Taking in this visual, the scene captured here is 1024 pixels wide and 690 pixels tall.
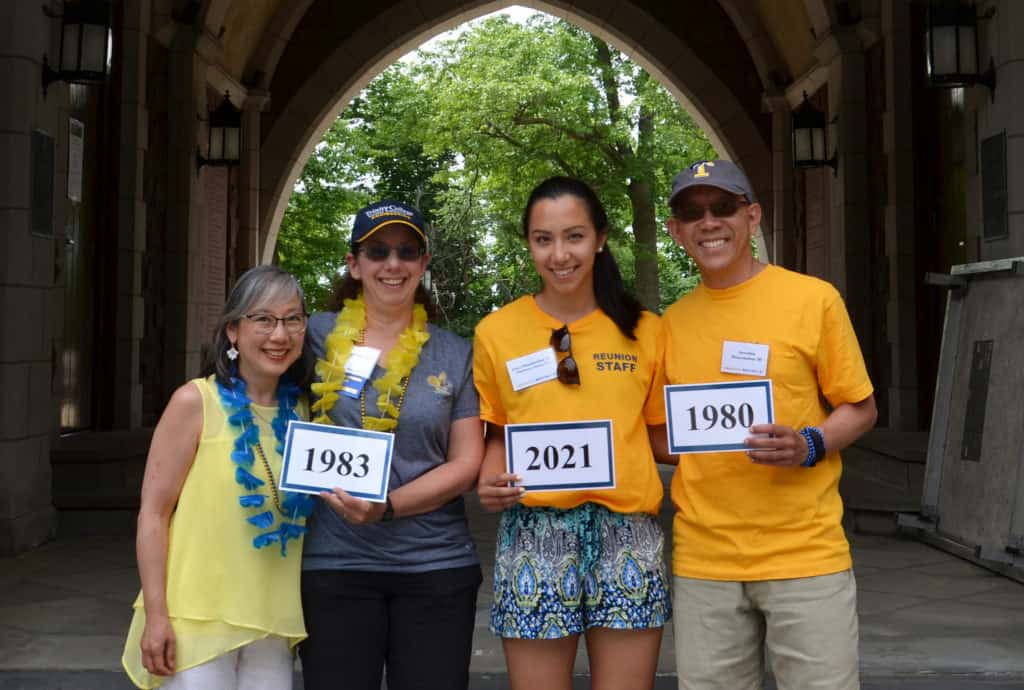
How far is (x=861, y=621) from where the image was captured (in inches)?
191

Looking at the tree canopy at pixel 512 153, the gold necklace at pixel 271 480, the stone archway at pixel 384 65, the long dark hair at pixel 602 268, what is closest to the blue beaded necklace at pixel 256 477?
the gold necklace at pixel 271 480

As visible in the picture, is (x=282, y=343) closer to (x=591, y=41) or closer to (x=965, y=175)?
(x=965, y=175)

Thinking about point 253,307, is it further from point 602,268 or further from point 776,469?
point 776,469

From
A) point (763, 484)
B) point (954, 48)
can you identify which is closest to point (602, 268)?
point (763, 484)

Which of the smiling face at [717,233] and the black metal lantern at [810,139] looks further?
the black metal lantern at [810,139]

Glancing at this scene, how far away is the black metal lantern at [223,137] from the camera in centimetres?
1071

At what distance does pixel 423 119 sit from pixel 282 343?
79.9ft

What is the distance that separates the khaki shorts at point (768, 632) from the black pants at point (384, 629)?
0.54 metres

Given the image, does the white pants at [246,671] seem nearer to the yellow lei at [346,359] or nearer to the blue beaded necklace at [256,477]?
the blue beaded necklace at [256,477]

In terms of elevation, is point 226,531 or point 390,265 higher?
point 390,265

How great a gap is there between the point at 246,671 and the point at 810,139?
9032mm

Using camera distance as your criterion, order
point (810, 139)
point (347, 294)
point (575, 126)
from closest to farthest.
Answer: point (347, 294) → point (810, 139) → point (575, 126)

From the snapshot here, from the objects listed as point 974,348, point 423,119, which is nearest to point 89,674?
point 974,348

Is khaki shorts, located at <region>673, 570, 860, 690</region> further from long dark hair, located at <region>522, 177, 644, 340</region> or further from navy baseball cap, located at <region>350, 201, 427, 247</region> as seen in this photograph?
navy baseball cap, located at <region>350, 201, 427, 247</region>
